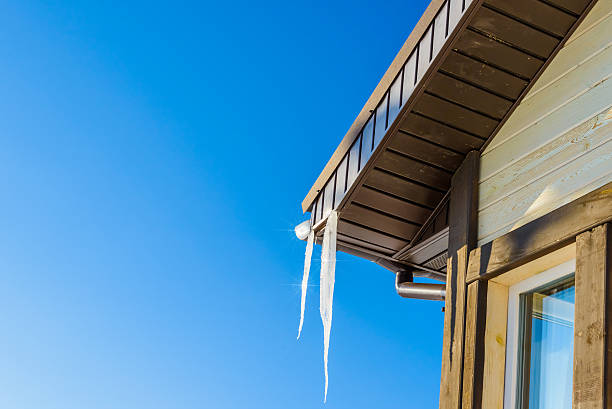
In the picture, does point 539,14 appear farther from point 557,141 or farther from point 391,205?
point 391,205

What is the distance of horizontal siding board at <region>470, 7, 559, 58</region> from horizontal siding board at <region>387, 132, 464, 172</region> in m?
0.56

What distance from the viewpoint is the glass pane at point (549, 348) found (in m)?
2.82

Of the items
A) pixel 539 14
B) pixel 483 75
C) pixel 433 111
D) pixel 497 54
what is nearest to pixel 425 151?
pixel 433 111

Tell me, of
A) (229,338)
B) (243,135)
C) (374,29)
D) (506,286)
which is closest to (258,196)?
(243,135)

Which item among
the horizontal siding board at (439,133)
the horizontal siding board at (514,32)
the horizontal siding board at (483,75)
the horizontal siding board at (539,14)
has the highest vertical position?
the horizontal siding board at (539,14)

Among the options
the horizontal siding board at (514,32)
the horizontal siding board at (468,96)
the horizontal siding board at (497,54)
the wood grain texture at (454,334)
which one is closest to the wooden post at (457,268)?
the wood grain texture at (454,334)

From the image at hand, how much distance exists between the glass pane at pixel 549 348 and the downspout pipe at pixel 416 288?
4.15 ft

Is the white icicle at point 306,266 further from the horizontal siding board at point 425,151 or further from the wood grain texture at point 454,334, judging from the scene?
the wood grain texture at point 454,334

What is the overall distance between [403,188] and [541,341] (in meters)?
1.02

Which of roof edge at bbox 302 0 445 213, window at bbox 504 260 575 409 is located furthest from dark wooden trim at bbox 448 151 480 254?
roof edge at bbox 302 0 445 213

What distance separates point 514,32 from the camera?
3.20 m

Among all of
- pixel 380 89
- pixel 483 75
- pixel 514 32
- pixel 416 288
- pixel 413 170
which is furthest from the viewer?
pixel 416 288

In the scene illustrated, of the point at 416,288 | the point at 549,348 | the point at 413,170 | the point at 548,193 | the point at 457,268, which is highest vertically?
the point at 413,170

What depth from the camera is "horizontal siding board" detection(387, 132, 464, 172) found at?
354cm
